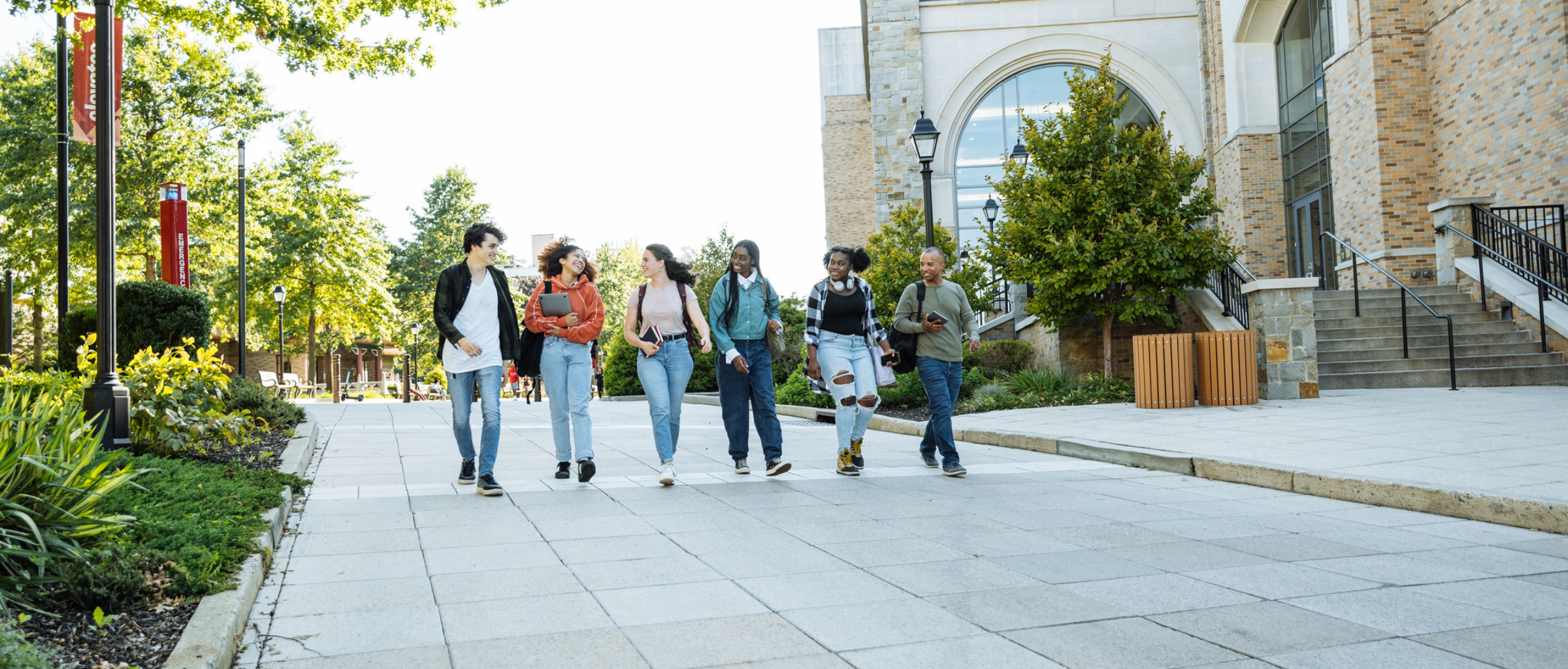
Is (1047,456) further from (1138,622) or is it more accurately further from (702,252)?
(702,252)

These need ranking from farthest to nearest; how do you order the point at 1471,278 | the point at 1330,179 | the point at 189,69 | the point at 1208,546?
the point at 189,69 → the point at 1330,179 → the point at 1471,278 → the point at 1208,546

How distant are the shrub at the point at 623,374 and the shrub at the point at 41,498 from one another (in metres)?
20.9

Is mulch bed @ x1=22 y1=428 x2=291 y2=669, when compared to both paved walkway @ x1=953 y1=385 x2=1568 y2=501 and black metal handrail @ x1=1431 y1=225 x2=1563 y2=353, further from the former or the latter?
black metal handrail @ x1=1431 y1=225 x2=1563 y2=353

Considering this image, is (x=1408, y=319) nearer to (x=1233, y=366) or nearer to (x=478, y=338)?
(x=1233, y=366)

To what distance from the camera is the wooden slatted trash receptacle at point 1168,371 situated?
11.9 metres

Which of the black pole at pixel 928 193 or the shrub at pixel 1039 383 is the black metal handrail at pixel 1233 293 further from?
the black pole at pixel 928 193

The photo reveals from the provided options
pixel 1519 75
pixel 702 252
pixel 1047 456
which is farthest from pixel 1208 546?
pixel 702 252

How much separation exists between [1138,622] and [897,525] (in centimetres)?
204

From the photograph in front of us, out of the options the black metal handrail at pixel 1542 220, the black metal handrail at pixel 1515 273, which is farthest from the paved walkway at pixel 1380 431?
the black metal handrail at pixel 1542 220

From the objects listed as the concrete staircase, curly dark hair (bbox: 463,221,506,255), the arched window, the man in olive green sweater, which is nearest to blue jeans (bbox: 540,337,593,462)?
curly dark hair (bbox: 463,221,506,255)

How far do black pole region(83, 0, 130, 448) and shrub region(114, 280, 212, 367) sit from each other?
3.07 metres

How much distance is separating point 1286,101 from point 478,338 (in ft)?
70.5

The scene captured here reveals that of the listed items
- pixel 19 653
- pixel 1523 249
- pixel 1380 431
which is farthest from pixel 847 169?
pixel 19 653

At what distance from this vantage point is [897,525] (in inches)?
214
